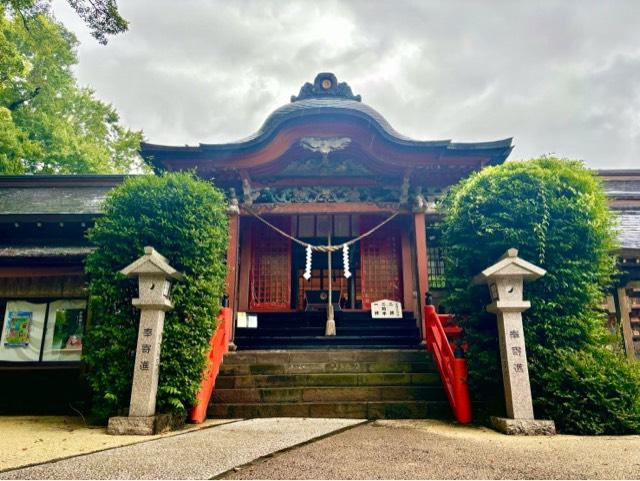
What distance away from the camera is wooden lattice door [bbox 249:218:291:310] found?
11.3m

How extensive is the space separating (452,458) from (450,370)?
2661mm

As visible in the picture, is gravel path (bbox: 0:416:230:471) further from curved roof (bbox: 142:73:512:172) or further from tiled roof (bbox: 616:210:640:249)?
tiled roof (bbox: 616:210:640:249)

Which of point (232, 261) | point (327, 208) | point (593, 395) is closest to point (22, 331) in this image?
point (232, 261)

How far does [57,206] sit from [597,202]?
10.9 m

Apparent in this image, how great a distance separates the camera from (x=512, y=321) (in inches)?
199

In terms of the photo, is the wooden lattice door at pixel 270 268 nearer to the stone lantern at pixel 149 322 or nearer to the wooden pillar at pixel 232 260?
the wooden pillar at pixel 232 260

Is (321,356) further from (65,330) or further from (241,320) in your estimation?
(65,330)

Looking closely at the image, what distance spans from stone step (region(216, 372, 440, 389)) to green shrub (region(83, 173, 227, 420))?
1.41 m

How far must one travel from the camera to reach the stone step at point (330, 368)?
702cm

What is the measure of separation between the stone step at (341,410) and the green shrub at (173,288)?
90cm

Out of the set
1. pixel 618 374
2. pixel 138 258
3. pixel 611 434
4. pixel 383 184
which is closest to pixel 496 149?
pixel 383 184

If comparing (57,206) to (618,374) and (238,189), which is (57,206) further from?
(618,374)

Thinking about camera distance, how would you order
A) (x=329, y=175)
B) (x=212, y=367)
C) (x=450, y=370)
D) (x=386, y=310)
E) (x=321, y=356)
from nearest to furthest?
(x=450, y=370)
(x=212, y=367)
(x=321, y=356)
(x=329, y=175)
(x=386, y=310)

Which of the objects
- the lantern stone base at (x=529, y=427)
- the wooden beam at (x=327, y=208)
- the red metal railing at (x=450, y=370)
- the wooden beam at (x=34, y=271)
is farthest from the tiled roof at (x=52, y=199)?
the lantern stone base at (x=529, y=427)
